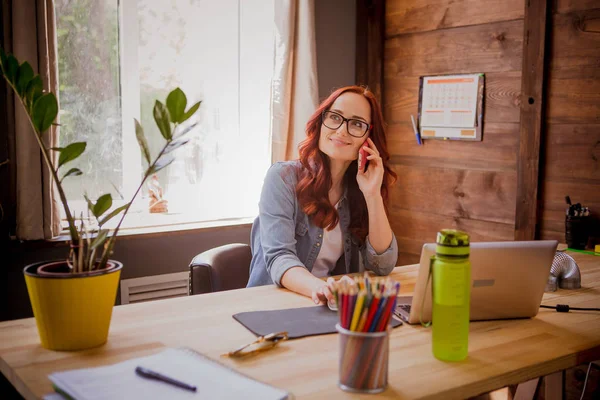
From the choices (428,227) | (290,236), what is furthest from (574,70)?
(290,236)

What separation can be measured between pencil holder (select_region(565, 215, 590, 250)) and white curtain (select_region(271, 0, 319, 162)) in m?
1.48

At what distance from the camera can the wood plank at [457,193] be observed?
10.00 ft

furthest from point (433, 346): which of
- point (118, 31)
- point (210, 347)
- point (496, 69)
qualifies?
point (118, 31)

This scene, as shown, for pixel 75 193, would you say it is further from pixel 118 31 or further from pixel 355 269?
pixel 355 269

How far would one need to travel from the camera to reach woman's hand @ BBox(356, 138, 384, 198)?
2.06 m

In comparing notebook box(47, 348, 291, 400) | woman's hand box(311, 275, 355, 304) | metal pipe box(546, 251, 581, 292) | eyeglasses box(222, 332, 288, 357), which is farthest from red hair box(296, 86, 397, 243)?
notebook box(47, 348, 291, 400)

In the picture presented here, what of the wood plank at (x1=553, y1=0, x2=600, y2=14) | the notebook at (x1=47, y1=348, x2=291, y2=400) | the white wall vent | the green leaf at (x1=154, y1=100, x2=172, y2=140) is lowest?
the white wall vent

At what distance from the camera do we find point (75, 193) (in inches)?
116

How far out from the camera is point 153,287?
9.95ft

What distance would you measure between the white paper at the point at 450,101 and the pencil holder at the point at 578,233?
820 millimetres

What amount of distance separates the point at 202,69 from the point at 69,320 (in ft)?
7.47

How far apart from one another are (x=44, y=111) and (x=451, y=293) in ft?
2.89

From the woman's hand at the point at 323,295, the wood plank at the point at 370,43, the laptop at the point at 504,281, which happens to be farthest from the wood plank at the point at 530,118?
the woman's hand at the point at 323,295

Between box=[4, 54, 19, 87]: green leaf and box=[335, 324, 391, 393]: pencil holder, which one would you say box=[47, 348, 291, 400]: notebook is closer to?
box=[335, 324, 391, 393]: pencil holder
